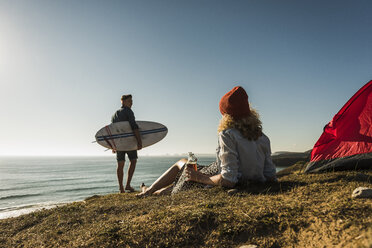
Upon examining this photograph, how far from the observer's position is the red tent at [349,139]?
16.8ft

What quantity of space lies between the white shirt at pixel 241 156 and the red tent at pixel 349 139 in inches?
108

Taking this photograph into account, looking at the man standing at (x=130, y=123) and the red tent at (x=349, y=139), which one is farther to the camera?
the man standing at (x=130, y=123)

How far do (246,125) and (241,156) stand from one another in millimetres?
505

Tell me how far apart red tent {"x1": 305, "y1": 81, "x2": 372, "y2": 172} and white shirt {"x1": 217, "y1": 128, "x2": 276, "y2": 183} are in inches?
108

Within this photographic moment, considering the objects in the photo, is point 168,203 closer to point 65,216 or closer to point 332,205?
point 65,216

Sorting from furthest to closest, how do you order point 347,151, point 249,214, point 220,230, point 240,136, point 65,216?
point 347,151 → point 65,216 → point 240,136 → point 249,214 → point 220,230

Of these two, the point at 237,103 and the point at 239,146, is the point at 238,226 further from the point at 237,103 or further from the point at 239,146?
the point at 237,103

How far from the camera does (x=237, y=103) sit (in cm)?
345

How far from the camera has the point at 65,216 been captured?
12.4ft

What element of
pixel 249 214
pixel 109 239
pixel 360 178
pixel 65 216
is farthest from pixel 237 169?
pixel 65 216

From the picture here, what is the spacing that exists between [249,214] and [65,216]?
10.3 feet

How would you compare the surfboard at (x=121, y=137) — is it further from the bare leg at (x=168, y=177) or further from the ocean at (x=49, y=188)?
the ocean at (x=49, y=188)

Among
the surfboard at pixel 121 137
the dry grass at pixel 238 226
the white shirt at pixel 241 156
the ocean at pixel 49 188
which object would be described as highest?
the surfboard at pixel 121 137

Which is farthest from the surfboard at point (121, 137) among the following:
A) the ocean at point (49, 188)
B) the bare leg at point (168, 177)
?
the ocean at point (49, 188)
